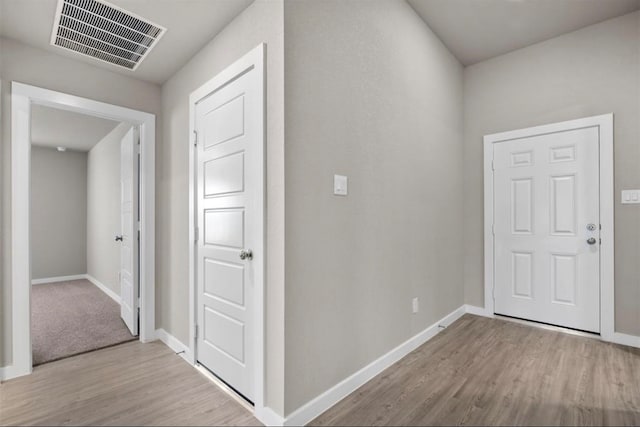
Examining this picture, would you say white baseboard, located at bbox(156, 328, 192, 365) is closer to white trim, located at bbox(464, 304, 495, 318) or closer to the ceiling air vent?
the ceiling air vent

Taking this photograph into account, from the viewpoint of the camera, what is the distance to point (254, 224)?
1.82 metres

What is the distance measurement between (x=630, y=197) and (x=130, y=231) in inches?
184

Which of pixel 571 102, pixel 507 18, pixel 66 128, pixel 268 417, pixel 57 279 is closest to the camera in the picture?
pixel 268 417

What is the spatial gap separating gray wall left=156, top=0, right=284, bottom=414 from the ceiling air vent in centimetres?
38

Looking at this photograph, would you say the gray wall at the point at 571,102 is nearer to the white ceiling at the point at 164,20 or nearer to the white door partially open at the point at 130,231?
the white ceiling at the point at 164,20

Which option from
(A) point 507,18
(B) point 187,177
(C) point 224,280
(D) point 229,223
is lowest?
(C) point 224,280

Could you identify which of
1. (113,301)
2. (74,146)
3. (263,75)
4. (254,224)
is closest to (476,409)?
(254,224)

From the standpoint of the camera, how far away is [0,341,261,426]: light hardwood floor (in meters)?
1.80

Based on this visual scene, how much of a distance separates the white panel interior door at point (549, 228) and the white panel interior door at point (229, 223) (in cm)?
287

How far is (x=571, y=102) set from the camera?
302 cm

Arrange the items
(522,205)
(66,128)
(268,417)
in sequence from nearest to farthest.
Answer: (268,417) < (522,205) < (66,128)

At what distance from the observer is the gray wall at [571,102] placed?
2.71m

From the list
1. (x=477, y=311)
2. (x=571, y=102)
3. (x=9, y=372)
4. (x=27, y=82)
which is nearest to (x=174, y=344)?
(x=9, y=372)

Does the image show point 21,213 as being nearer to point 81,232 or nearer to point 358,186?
point 358,186
